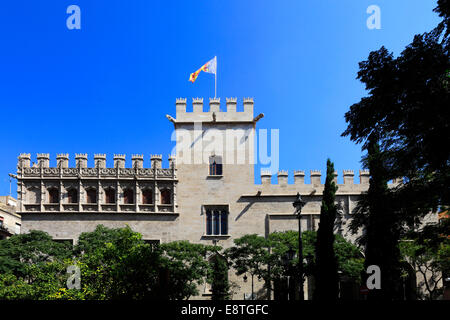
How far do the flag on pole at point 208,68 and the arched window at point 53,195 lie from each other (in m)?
16.0

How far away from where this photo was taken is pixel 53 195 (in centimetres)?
3800

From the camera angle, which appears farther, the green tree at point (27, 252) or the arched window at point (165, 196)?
the arched window at point (165, 196)

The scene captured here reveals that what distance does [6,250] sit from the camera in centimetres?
3144

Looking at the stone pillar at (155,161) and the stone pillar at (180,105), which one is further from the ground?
the stone pillar at (180,105)

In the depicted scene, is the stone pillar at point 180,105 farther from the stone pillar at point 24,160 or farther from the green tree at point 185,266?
the stone pillar at point 24,160

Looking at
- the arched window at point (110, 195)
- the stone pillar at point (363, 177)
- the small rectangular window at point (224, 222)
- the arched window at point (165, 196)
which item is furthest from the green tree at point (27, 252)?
the stone pillar at point (363, 177)

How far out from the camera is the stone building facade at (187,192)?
3725 centimetres

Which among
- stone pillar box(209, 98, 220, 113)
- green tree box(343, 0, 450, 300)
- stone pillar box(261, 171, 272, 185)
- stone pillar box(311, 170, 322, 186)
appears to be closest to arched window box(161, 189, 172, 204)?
stone pillar box(261, 171, 272, 185)

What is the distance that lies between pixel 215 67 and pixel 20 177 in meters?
20.2

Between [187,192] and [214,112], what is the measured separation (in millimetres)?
8104

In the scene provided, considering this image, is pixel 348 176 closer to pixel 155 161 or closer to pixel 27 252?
pixel 155 161
